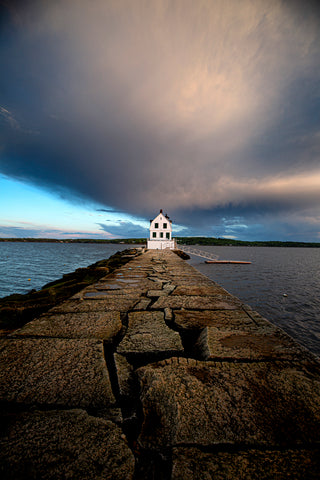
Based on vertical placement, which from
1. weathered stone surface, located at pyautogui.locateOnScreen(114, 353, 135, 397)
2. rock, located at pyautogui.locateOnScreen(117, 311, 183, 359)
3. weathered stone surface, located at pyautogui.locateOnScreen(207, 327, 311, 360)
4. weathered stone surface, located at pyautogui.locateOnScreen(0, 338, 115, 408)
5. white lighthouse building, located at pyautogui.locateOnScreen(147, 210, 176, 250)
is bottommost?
weathered stone surface, located at pyautogui.locateOnScreen(114, 353, 135, 397)

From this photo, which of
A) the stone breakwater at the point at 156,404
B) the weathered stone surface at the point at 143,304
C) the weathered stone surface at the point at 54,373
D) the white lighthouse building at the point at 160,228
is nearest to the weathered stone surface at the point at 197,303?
the weathered stone surface at the point at 143,304

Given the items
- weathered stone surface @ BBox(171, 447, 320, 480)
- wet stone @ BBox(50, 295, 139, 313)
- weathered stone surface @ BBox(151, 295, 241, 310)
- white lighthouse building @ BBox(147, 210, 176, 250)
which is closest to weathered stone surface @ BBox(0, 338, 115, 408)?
weathered stone surface @ BBox(171, 447, 320, 480)

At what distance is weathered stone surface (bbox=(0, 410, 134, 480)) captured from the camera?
0.91m

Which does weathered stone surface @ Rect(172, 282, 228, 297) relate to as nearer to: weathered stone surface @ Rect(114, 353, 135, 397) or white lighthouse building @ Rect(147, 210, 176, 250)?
weathered stone surface @ Rect(114, 353, 135, 397)

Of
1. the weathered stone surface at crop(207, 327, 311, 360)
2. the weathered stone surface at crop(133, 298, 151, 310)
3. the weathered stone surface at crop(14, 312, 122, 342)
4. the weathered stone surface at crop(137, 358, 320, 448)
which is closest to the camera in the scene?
the weathered stone surface at crop(137, 358, 320, 448)

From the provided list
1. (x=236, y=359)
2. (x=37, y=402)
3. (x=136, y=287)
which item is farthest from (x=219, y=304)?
(x=37, y=402)

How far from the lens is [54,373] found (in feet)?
5.19

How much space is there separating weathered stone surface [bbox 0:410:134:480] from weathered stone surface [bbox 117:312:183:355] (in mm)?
793

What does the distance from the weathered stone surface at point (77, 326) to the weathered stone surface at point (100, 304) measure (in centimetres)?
19

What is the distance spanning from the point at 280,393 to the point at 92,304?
2740 mm

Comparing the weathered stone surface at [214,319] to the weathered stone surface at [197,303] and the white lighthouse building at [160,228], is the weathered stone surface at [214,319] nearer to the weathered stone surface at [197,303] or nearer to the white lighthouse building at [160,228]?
the weathered stone surface at [197,303]

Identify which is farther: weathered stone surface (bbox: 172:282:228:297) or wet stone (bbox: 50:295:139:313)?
weathered stone surface (bbox: 172:282:228:297)

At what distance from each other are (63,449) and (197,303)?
264 centimetres

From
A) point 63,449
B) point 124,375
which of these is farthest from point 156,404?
point 63,449
